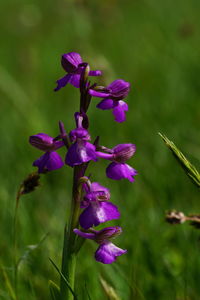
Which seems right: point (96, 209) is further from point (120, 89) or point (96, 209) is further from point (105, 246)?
point (120, 89)

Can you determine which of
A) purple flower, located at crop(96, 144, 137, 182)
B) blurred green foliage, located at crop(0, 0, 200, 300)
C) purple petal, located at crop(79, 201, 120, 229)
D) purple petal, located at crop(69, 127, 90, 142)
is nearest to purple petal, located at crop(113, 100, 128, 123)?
purple flower, located at crop(96, 144, 137, 182)

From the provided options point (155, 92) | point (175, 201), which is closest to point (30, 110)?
point (155, 92)

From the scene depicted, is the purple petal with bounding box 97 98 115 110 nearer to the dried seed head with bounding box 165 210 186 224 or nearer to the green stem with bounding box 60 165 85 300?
the green stem with bounding box 60 165 85 300

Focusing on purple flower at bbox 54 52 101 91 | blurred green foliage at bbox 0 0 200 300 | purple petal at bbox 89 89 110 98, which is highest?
purple flower at bbox 54 52 101 91

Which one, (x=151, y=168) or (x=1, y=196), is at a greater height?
(x=1, y=196)

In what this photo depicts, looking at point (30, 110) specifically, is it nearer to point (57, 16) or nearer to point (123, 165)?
point (123, 165)

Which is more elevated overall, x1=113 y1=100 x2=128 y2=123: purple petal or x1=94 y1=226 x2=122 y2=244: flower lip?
x1=113 y1=100 x2=128 y2=123: purple petal
